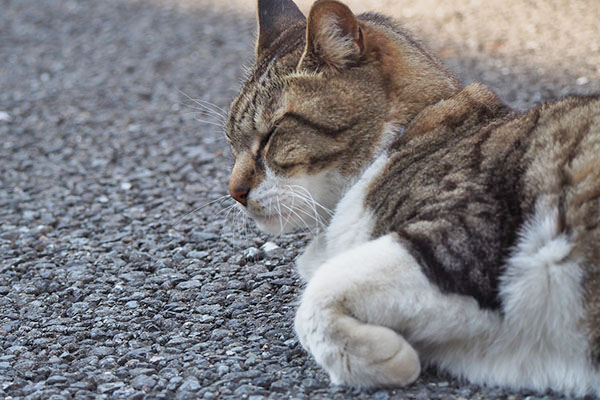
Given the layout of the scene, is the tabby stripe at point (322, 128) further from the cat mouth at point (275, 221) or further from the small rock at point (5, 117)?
the small rock at point (5, 117)

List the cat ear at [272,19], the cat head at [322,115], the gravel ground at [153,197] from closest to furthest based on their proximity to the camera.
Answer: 1. the gravel ground at [153,197]
2. the cat head at [322,115]
3. the cat ear at [272,19]

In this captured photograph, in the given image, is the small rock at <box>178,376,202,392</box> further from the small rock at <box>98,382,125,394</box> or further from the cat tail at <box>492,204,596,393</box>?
the cat tail at <box>492,204,596,393</box>

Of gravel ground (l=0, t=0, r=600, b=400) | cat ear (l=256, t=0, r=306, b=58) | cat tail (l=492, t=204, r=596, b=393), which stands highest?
cat ear (l=256, t=0, r=306, b=58)

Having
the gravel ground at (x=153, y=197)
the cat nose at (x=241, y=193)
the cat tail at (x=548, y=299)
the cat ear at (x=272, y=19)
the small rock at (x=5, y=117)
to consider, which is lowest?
the small rock at (x=5, y=117)

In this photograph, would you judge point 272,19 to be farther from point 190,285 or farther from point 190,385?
point 190,385

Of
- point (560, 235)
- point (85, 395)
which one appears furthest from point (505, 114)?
point (85, 395)

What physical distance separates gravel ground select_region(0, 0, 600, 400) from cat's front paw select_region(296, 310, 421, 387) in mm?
76

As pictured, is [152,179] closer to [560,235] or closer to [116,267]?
[116,267]

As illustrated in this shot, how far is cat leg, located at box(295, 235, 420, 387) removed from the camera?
2.54 metres

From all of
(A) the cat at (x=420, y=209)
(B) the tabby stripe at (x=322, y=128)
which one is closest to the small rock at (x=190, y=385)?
(A) the cat at (x=420, y=209)

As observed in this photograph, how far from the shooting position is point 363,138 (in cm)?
316

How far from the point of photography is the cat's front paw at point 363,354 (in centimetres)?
252

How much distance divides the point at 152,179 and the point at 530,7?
4.27 metres

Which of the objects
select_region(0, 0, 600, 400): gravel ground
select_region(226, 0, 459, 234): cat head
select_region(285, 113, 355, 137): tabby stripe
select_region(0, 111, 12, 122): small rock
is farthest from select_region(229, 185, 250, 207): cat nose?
select_region(0, 111, 12, 122): small rock
